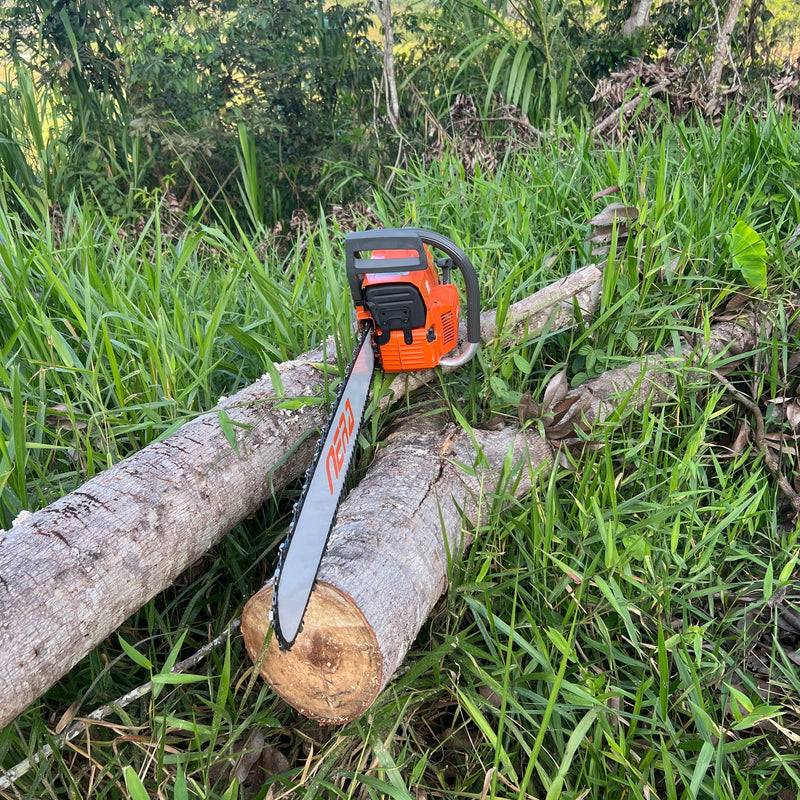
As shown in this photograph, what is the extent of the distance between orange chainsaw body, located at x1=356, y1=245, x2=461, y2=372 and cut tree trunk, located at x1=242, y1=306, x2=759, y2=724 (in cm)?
21

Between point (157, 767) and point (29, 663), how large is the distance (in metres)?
0.40

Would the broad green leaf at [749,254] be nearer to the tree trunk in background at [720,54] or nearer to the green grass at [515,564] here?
the green grass at [515,564]

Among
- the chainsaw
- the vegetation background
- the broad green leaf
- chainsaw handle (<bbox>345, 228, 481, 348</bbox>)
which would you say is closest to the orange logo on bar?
the chainsaw

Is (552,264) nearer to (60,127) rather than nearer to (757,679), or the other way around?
(757,679)

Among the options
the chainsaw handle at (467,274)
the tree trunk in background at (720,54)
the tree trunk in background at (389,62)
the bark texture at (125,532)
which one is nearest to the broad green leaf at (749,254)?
the chainsaw handle at (467,274)

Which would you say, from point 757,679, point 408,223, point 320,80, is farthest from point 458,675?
point 320,80

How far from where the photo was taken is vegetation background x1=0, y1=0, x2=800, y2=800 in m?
1.45

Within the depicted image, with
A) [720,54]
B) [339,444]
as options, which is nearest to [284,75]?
[720,54]

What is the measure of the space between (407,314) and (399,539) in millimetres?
669

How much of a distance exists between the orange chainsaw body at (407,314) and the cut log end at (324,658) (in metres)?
0.81

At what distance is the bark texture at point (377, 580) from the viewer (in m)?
1.35

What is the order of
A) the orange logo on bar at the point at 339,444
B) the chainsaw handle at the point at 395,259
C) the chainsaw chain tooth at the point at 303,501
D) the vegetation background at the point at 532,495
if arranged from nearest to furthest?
the chainsaw chain tooth at the point at 303,501
the vegetation background at the point at 532,495
the orange logo on bar at the point at 339,444
the chainsaw handle at the point at 395,259

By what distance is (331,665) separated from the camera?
4.51ft

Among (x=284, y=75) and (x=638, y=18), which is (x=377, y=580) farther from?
(x=638, y=18)
